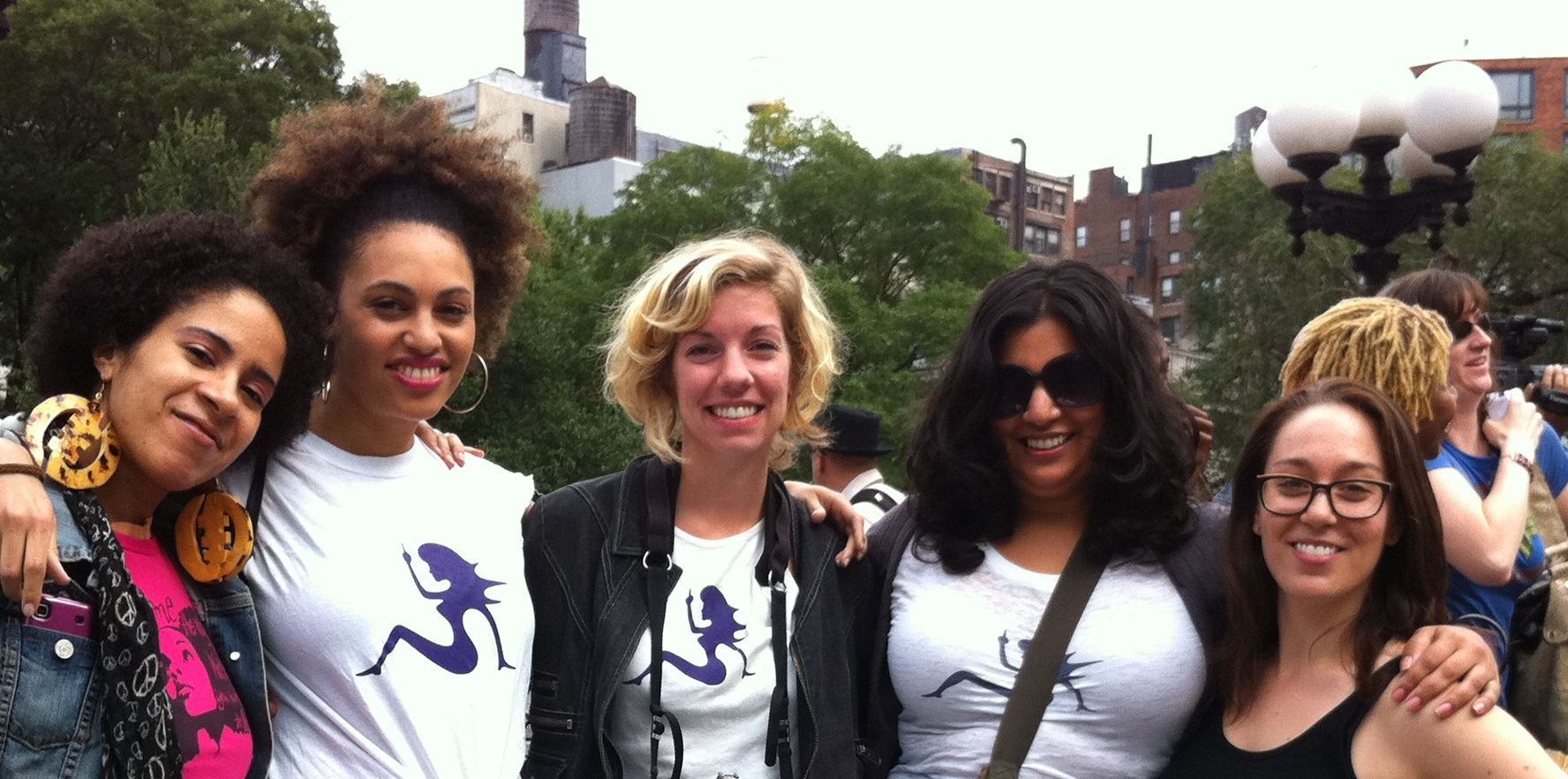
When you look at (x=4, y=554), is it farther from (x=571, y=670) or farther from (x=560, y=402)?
(x=560, y=402)

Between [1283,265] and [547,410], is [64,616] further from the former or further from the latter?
[1283,265]

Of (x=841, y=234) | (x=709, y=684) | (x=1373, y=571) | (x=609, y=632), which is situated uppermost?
(x=841, y=234)

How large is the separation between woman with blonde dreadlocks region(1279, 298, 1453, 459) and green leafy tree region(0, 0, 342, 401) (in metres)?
23.0

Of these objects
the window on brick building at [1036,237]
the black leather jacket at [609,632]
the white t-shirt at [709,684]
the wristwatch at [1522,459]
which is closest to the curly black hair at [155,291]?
the black leather jacket at [609,632]

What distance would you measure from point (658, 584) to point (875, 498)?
4.55 metres

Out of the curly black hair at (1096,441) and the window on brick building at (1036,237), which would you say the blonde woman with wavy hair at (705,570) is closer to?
the curly black hair at (1096,441)

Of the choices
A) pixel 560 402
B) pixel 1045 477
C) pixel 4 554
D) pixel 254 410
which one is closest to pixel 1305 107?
pixel 1045 477

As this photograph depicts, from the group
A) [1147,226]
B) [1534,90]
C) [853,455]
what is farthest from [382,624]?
[1147,226]

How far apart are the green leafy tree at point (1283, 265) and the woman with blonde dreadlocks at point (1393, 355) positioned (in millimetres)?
23825

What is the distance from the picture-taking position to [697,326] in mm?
3574

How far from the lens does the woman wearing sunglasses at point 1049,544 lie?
10.8 feet

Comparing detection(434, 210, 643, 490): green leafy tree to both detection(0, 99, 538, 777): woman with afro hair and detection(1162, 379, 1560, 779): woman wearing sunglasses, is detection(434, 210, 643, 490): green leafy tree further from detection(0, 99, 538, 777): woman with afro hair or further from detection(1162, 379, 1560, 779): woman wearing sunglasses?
detection(1162, 379, 1560, 779): woman wearing sunglasses

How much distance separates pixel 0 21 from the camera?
505 cm

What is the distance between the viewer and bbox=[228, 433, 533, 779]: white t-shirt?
3.10 metres
